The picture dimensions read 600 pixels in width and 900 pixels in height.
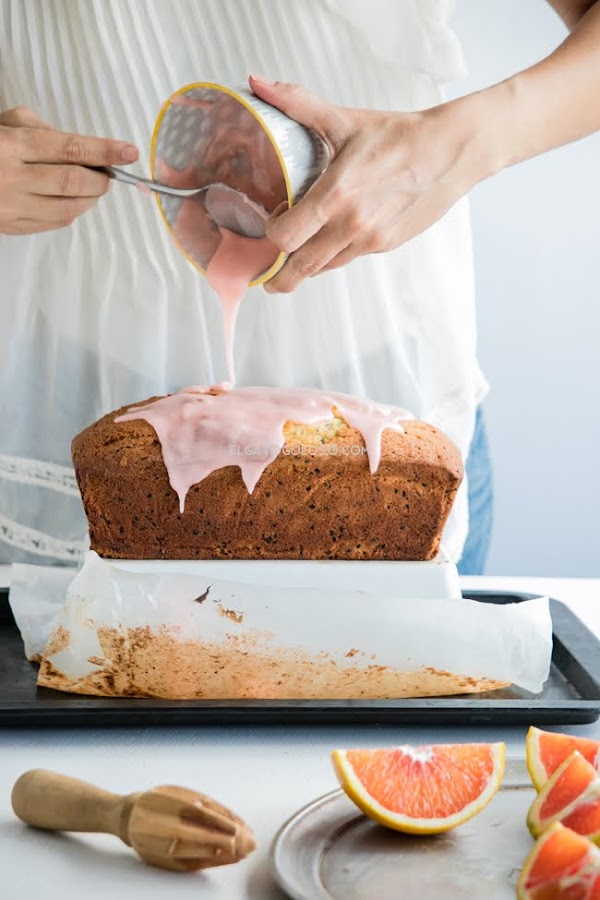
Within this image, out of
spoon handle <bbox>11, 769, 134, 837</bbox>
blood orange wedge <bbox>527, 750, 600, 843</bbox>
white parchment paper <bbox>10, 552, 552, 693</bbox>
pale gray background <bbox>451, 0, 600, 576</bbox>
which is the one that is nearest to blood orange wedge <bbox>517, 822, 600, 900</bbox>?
blood orange wedge <bbox>527, 750, 600, 843</bbox>

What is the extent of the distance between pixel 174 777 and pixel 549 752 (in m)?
0.33

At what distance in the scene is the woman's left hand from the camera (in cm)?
120

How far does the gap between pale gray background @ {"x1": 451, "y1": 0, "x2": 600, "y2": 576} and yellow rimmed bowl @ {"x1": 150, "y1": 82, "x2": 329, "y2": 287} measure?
2.10 m

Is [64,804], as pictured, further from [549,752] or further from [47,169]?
[47,169]

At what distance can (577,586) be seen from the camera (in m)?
1.68

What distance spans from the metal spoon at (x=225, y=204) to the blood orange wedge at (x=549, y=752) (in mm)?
610

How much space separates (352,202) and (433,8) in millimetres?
518

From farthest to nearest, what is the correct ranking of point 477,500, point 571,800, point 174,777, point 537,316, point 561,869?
point 537,316, point 477,500, point 174,777, point 571,800, point 561,869

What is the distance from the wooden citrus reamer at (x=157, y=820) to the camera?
32.1 inches

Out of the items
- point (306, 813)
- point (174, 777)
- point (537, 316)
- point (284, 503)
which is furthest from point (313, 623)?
point (537, 316)

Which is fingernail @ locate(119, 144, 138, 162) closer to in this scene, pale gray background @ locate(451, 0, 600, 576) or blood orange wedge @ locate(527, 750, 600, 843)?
blood orange wedge @ locate(527, 750, 600, 843)

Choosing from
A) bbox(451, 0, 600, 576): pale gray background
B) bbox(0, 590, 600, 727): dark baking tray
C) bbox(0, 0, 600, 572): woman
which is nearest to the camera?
bbox(0, 590, 600, 727): dark baking tray

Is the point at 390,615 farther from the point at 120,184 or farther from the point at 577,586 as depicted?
the point at 120,184

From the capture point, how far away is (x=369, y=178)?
1.29m
